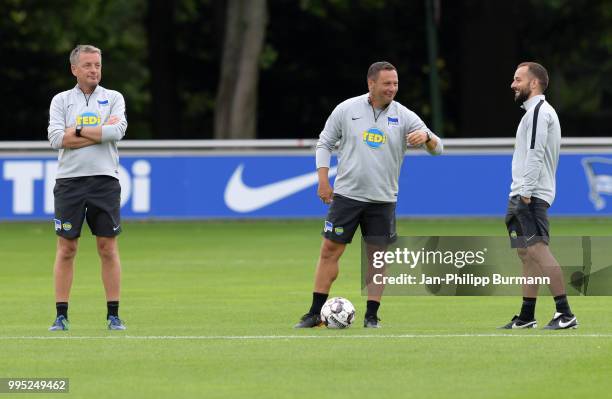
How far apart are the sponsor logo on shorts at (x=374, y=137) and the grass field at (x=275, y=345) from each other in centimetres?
138

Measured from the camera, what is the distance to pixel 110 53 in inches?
1886

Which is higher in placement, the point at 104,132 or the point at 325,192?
the point at 104,132

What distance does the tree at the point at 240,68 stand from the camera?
32.9 m

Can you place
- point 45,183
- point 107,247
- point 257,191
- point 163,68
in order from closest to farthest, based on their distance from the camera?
point 107,247 < point 45,183 < point 257,191 < point 163,68

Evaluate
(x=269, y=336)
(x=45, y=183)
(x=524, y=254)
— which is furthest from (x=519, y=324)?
(x=45, y=183)

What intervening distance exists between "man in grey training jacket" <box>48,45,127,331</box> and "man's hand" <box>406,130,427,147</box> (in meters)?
→ 2.07

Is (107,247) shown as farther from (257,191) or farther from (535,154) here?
(257,191)

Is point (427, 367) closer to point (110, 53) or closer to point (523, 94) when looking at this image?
point (523, 94)

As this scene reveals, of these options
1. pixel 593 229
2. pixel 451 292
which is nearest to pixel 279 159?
pixel 593 229

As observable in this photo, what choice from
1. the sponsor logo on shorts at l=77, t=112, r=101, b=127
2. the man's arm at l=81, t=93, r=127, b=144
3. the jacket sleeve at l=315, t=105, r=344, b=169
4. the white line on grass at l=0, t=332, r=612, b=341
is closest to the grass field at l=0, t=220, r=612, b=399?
the white line on grass at l=0, t=332, r=612, b=341

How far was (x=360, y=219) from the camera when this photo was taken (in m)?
12.2

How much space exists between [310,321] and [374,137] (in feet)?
4.80

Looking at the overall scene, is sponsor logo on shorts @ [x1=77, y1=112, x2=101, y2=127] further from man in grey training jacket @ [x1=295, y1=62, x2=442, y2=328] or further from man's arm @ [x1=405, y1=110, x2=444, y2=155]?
man's arm @ [x1=405, y1=110, x2=444, y2=155]

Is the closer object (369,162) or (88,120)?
(88,120)
